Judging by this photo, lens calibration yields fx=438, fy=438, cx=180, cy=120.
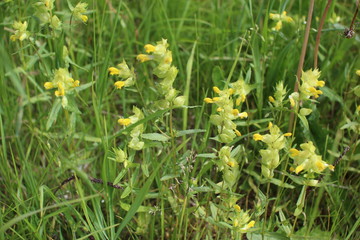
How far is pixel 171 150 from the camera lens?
1.67m

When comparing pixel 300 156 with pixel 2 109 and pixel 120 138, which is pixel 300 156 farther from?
pixel 2 109

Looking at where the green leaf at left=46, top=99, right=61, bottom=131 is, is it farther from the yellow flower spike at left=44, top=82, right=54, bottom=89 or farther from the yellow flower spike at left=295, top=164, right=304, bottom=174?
the yellow flower spike at left=295, top=164, right=304, bottom=174

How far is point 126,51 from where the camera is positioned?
2.67m

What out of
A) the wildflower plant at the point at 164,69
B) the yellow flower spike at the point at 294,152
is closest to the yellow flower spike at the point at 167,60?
the wildflower plant at the point at 164,69

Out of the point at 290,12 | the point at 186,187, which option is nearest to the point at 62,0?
the point at 290,12

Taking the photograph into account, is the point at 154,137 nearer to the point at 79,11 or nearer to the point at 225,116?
the point at 225,116

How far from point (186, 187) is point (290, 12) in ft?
5.63

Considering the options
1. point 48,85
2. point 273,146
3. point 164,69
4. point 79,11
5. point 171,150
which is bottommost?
point 171,150

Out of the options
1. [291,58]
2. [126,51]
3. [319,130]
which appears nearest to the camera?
[319,130]

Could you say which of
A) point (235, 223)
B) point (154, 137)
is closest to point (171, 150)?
point (154, 137)

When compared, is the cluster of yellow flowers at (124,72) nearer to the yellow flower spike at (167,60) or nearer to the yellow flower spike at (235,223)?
the yellow flower spike at (167,60)

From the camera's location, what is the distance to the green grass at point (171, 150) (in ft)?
5.41

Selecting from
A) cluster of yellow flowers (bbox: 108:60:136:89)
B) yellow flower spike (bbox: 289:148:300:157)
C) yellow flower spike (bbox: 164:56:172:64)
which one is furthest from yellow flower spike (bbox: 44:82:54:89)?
yellow flower spike (bbox: 289:148:300:157)

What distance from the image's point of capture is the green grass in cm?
165
